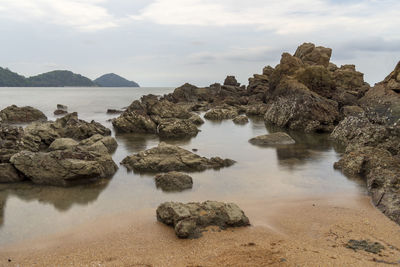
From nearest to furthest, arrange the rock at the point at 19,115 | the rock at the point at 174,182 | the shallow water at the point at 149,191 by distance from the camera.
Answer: the shallow water at the point at 149,191
the rock at the point at 174,182
the rock at the point at 19,115

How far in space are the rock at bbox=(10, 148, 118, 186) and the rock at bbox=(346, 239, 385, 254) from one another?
835 cm

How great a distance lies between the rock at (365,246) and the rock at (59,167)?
329 inches

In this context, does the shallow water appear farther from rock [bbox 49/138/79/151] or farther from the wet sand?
rock [bbox 49/138/79/151]

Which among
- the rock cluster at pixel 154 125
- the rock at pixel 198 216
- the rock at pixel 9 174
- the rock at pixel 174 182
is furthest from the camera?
the rock cluster at pixel 154 125

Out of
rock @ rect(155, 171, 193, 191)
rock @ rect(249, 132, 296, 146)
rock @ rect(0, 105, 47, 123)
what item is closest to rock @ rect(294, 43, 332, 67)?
rock @ rect(249, 132, 296, 146)

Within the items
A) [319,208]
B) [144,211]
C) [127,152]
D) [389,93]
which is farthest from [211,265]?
[389,93]

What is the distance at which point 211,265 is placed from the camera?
6211 millimetres

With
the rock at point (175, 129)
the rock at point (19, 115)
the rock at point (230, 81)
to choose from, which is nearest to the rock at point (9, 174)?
the rock at point (175, 129)

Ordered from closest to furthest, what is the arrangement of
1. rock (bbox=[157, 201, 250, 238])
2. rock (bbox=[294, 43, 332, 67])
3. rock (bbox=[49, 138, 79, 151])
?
1. rock (bbox=[157, 201, 250, 238])
2. rock (bbox=[49, 138, 79, 151])
3. rock (bbox=[294, 43, 332, 67])

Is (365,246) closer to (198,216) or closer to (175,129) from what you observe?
(198,216)

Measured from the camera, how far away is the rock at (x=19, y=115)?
32.0m

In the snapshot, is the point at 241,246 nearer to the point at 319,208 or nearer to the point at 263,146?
the point at 319,208

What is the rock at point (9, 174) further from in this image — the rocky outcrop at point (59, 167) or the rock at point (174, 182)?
the rock at point (174, 182)

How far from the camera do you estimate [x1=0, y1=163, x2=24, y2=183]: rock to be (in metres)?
11.6
